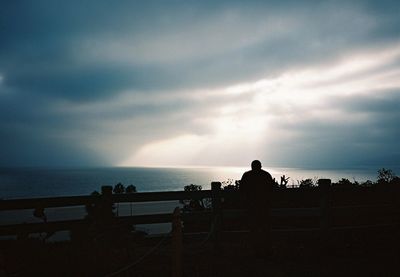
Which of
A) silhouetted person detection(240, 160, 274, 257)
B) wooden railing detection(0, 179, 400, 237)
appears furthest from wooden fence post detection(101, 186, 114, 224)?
silhouetted person detection(240, 160, 274, 257)

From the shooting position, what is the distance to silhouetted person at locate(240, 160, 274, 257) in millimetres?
8133

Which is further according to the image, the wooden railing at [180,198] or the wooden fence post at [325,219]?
the wooden fence post at [325,219]

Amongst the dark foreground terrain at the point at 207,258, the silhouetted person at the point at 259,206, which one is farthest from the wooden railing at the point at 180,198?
the dark foreground terrain at the point at 207,258

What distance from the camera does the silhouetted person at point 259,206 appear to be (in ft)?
26.7

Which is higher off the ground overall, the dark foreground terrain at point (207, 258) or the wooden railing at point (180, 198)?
the wooden railing at point (180, 198)

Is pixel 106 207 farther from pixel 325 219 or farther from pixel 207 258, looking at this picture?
pixel 325 219

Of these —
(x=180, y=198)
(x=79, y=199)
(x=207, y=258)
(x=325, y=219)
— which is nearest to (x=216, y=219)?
(x=207, y=258)

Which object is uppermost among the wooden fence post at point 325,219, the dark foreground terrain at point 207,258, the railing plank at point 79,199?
the railing plank at point 79,199

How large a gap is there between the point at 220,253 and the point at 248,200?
63.2 inches

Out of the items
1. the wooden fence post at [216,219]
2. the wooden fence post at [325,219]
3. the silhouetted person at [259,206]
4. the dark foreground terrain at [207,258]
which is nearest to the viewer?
the dark foreground terrain at [207,258]

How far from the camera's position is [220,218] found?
8773 mm

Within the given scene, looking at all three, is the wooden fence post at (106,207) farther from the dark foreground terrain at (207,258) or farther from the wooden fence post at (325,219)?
the wooden fence post at (325,219)

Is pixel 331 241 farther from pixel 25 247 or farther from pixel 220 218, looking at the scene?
pixel 25 247

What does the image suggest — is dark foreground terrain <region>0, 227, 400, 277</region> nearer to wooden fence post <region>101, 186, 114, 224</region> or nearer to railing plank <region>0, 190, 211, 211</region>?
wooden fence post <region>101, 186, 114, 224</region>
